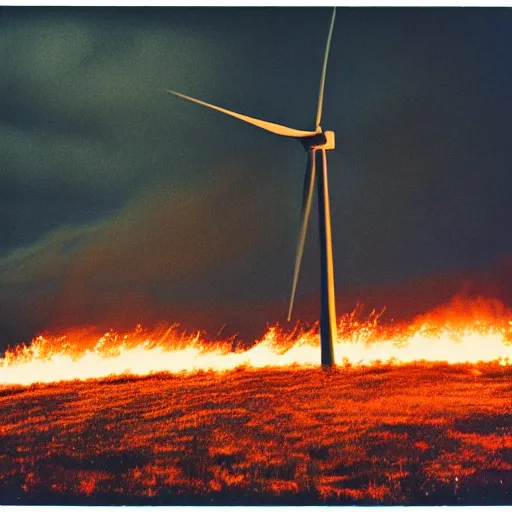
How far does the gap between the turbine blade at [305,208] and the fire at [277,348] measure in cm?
44

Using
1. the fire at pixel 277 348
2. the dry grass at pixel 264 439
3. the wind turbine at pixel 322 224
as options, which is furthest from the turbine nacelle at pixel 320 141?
the dry grass at pixel 264 439

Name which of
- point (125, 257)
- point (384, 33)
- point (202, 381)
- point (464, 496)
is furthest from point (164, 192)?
point (464, 496)

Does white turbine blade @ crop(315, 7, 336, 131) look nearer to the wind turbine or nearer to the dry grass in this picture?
the wind turbine

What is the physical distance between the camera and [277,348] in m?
5.74

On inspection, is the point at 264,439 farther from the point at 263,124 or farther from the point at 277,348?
the point at 263,124

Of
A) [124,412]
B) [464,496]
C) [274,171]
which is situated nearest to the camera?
[464,496]

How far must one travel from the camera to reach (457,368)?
5684mm

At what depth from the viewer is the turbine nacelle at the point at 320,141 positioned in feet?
A: 18.5

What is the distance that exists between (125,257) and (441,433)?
9.78 ft

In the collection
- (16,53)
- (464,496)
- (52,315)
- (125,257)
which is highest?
(16,53)

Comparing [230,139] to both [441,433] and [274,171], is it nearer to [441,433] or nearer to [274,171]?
[274,171]

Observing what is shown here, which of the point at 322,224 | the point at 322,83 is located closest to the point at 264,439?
the point at 322,224

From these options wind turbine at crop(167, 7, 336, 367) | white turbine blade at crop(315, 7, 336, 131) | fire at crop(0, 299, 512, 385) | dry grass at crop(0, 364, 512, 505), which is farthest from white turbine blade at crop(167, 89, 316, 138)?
dry grass at crop(0, 364, 512, 505)

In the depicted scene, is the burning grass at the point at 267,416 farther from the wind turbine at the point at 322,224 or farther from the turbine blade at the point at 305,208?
the turbine blade at the point at 305,208
